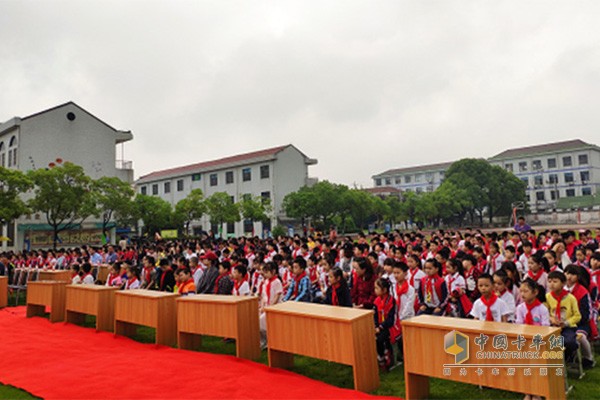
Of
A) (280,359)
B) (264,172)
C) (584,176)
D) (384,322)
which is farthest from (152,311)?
(584,176)

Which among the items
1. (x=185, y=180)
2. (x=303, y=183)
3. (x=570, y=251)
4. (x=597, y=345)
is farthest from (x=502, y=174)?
(x=597, y=345)

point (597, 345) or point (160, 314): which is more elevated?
point (160, 314)

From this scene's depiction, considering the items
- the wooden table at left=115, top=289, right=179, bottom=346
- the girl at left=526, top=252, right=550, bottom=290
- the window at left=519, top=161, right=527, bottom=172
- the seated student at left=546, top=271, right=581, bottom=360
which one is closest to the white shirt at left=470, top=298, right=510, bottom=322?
the seated student at left=546, top=271, right=581, bottom=360

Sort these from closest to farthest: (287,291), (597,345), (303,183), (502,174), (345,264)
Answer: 1. (597,345)
2. (287,291)
3. (345,264)
4. (303,183)
5. (502,174)

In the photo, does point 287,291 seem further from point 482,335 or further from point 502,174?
point 502,174

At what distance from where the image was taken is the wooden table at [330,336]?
4332mm

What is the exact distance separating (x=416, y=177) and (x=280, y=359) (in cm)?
6736

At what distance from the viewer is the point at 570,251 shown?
9.09m

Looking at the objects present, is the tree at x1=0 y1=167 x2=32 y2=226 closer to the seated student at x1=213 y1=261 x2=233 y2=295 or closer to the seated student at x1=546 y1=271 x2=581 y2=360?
the seated student at x1=213 y1=261 x2=233 y2=295

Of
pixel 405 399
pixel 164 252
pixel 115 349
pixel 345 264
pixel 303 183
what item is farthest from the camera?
pixel 303 183

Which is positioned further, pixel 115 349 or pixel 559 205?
pixel 559 205

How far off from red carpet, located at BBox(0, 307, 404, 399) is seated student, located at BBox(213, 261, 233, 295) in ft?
4.48

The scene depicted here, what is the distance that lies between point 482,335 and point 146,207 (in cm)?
3022

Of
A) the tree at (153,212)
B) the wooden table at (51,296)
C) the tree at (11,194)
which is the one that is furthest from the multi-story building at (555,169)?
the wooden table at (51,296)
